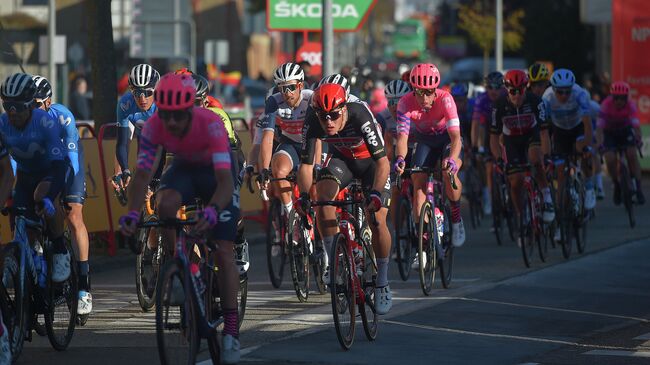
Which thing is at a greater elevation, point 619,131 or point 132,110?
point 132,110

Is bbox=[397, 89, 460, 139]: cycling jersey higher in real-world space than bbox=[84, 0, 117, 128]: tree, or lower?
lower

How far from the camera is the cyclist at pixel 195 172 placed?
9.17 metres

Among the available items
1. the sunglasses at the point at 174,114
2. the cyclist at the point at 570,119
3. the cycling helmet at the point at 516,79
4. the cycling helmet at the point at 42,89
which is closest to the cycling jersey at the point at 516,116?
the cycling helmet at the point at 516,79

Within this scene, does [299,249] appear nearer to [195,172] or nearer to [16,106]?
[16,106]

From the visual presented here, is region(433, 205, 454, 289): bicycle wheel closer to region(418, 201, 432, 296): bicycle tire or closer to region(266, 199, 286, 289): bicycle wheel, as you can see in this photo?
region(418, 201, 432, 296): bicycle tire

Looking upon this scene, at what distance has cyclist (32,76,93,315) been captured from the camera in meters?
11.2

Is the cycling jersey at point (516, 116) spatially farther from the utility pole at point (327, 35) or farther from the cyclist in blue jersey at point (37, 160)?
A: the cyclist in blue jersey at point (37, 160)

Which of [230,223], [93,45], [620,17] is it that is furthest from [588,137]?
[620,17]

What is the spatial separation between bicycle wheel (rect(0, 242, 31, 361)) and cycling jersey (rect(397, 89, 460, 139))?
4.80 m

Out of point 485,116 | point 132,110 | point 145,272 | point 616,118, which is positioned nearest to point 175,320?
point 145,272

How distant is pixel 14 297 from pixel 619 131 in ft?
42.8

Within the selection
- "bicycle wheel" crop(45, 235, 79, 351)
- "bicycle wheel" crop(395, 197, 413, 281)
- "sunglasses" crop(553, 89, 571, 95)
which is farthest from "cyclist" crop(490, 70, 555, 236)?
"bicycle wheel" crop(45, 235, 79, 351)

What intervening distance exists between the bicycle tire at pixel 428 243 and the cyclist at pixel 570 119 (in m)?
4.23

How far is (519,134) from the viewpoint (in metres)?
16.3
